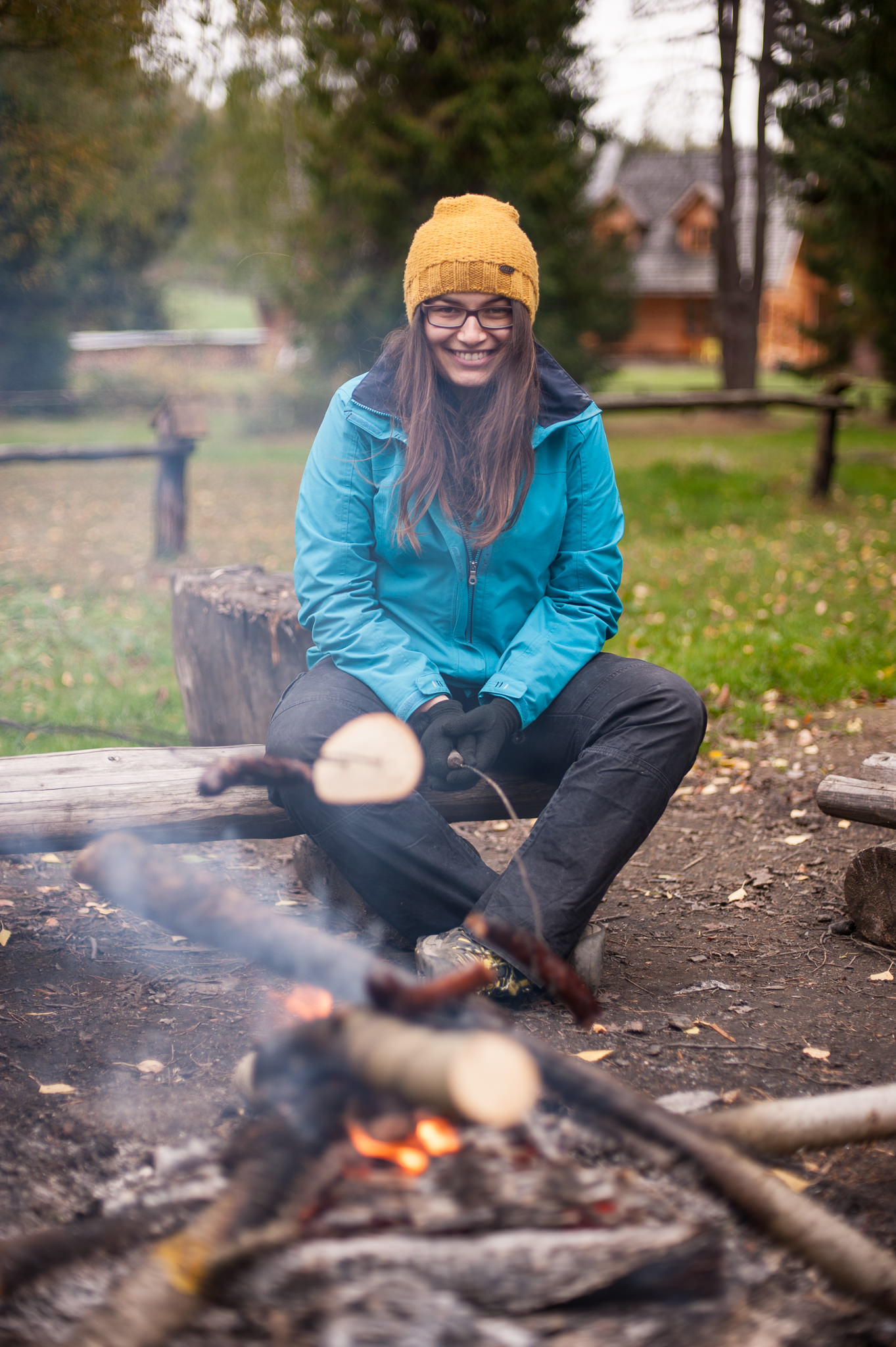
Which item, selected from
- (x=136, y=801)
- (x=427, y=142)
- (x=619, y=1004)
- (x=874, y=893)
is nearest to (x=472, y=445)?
(x=136, y=801)

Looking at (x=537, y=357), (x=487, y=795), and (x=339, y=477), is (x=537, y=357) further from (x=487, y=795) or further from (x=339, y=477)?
(x=487, y=795)

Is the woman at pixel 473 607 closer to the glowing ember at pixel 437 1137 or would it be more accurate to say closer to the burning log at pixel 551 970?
the burning log at pixel 551 970

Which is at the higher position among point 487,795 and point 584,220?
point 584,220

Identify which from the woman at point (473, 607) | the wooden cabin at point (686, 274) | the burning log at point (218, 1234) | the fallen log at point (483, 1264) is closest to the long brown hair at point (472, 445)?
the woman at point (473, 607)

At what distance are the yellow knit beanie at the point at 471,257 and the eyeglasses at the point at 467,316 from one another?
0.10 ft

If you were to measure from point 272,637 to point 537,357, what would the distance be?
124cm

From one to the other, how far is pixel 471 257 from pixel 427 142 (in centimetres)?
1337

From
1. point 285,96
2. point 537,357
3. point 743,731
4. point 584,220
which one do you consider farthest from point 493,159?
point 537,357

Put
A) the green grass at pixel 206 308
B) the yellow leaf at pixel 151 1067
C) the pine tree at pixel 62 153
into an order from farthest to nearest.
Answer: the green grass at pixel 206 308
the pine tree at pixel 62 153
the yellow leaf at pixel 151 1067

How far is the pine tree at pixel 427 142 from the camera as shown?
567 inches

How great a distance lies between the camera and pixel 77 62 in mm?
9555

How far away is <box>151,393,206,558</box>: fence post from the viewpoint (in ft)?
24.7

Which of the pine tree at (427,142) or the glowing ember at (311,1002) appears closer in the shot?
the glowing ember at (311,1002)

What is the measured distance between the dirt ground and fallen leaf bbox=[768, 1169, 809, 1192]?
25mm
